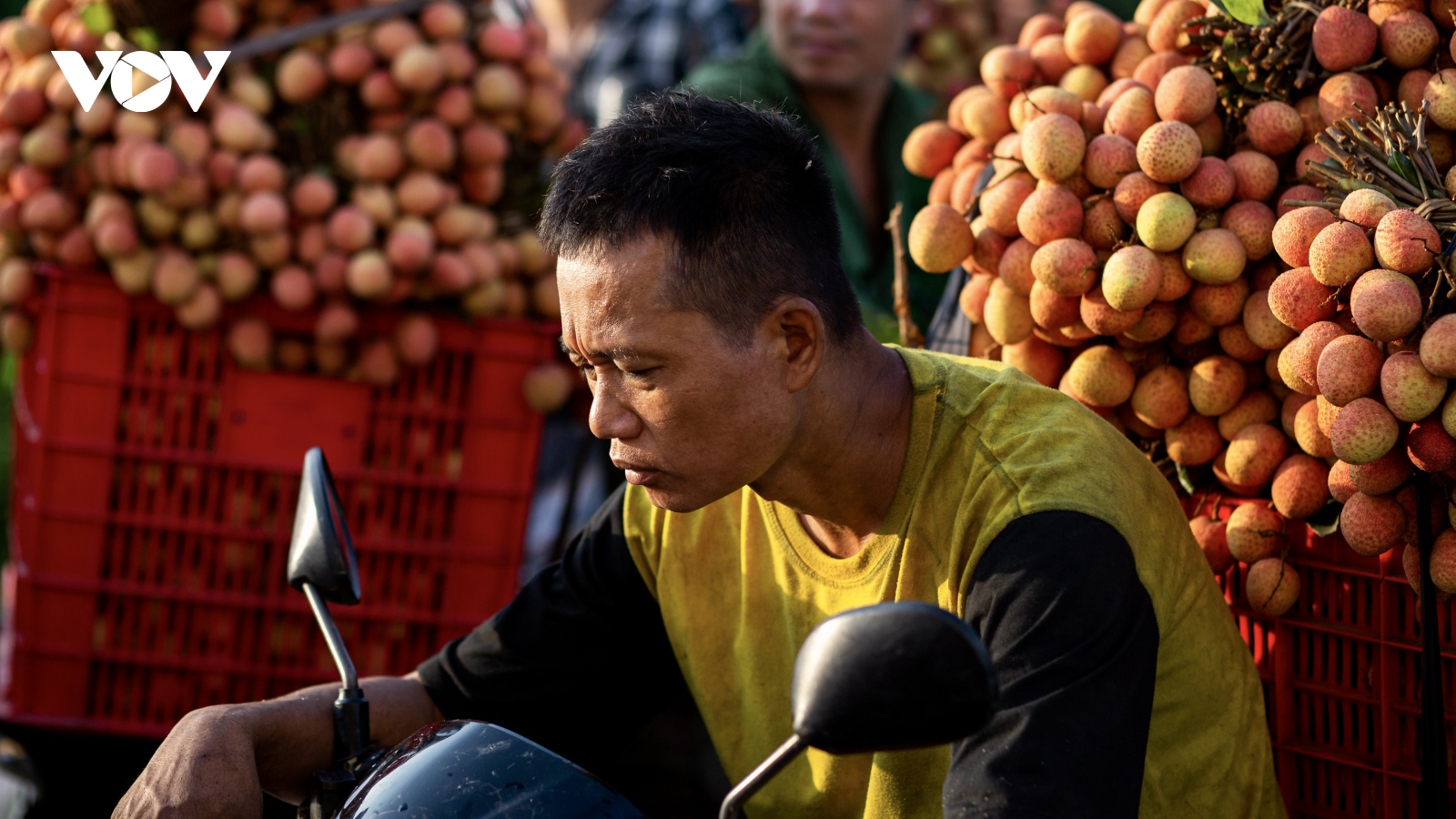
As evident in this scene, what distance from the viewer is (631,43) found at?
4.58 metres

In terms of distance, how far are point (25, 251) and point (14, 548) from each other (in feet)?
2.16

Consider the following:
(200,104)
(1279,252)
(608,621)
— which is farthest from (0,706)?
(1279,252)

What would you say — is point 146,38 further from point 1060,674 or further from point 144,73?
point 1060,674

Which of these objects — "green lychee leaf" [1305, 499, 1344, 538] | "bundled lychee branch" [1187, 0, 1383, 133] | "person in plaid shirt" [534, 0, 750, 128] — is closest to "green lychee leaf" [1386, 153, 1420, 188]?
"bundled lychee branch" [1187, 0, 1383, 133]

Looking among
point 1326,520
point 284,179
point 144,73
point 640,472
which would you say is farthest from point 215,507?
point 1326,520

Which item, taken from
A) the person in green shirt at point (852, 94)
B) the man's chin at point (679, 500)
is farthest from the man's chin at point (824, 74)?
the man's chin at point (679, 500)

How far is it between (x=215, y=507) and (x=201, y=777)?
1199mm

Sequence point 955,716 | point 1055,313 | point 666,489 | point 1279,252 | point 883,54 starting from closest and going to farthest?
point 955,716 < point 666,489 < point 1279,252 < point 1055,313 < point 883,54

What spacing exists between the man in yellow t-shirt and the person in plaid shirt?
9.20 ft

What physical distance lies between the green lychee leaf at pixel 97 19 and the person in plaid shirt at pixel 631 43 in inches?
67.7

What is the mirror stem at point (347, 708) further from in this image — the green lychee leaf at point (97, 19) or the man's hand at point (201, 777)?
the green lychee leaf at point (97, 19)

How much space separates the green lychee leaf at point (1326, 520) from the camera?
1787 millimetres

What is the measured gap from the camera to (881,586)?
170cm

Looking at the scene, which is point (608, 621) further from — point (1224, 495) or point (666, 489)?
point (1224, 495)
